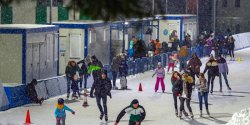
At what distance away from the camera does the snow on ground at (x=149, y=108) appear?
20047 millimetres

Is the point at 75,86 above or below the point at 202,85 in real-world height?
below

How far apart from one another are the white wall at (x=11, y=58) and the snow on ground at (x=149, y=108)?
5.98 feet

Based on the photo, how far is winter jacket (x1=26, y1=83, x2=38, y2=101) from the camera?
23.1 m

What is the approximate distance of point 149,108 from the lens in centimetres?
2289

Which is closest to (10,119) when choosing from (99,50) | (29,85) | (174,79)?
(29,85)

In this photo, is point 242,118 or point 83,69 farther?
point 83,69

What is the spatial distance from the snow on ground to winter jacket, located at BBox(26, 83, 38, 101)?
32 centimetres

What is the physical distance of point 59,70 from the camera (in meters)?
31.9

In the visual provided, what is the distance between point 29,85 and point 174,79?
4.99 meters

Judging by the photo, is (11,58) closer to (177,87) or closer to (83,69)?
(83,69)

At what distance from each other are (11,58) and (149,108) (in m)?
5.87

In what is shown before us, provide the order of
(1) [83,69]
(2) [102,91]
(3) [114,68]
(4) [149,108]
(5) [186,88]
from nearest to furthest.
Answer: (2) [102,91] → (5) [186,88] → (4) [149,108] → (1) [83,69] → (3) [114,68]

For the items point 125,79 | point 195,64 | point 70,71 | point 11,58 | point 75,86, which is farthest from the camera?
point 195,64

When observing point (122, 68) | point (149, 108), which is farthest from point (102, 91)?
point (122, 68)
